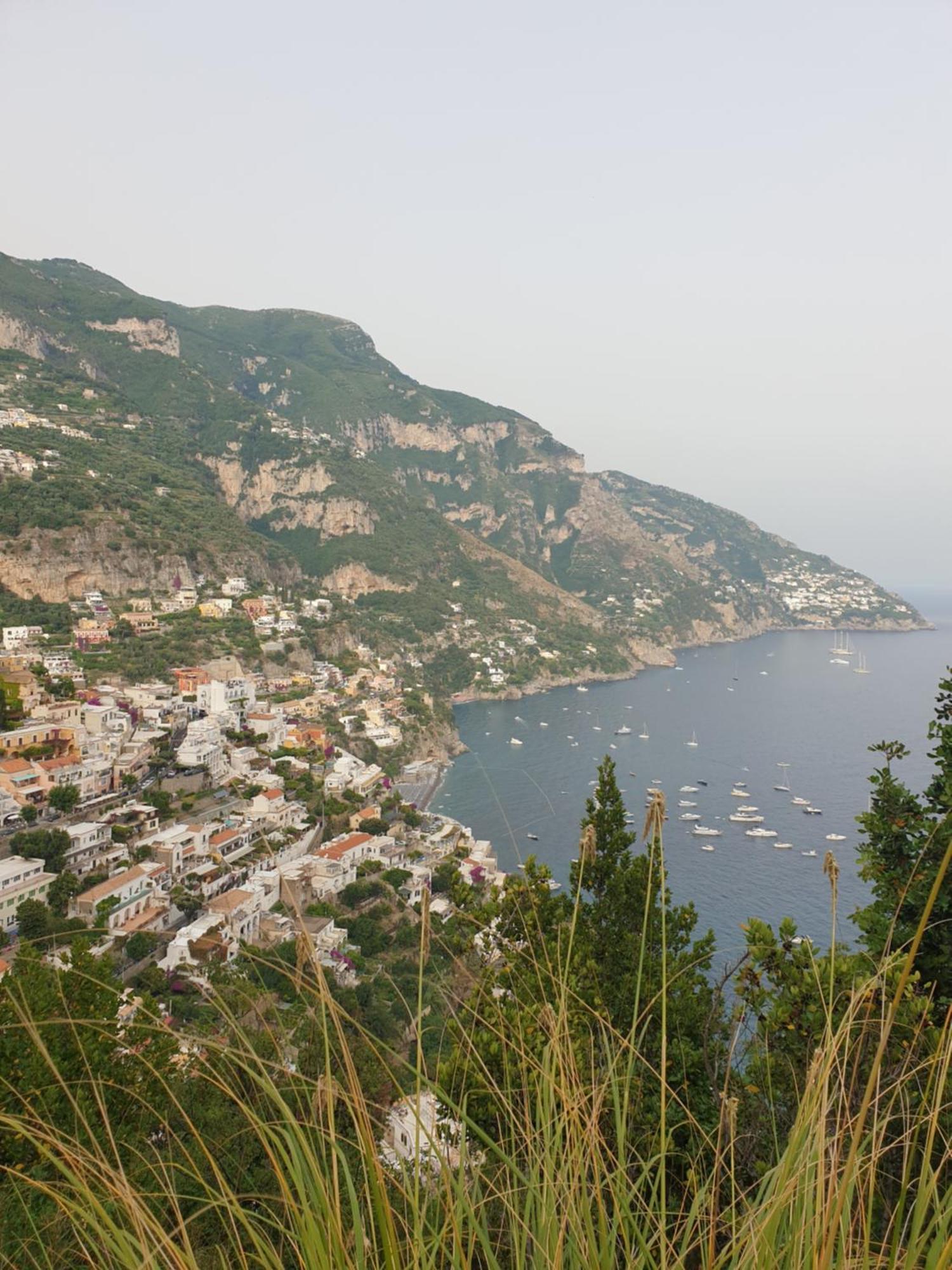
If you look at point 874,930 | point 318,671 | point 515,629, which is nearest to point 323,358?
point 515,629

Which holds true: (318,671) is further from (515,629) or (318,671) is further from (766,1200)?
(766,1200)

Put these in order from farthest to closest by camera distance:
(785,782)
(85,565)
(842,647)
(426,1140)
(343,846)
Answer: (842,647)
(85,565)
(785,782)
(343,846)
(426,1140)

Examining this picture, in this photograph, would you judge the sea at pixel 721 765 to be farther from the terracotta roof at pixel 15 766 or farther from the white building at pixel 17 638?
the white building at pixel 17 638

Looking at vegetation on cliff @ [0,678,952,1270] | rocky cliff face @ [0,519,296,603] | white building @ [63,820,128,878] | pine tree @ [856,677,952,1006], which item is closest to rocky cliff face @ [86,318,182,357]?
rocky cliff face @ [0,519,296,603]

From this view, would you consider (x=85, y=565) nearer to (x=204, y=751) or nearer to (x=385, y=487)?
(x=204, y=751)

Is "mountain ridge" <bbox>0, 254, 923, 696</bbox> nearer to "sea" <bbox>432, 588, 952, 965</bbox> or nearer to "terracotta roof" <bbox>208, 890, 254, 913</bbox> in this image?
Result: "sea" <bbox>432, 588, 952, 965</bbox>

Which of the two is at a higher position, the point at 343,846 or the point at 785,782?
the point at 785,782

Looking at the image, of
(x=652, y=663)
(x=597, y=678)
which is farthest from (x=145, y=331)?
(x=652, y=663)

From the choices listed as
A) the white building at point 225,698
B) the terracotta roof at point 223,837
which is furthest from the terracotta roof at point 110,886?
the white building at point 225,698
